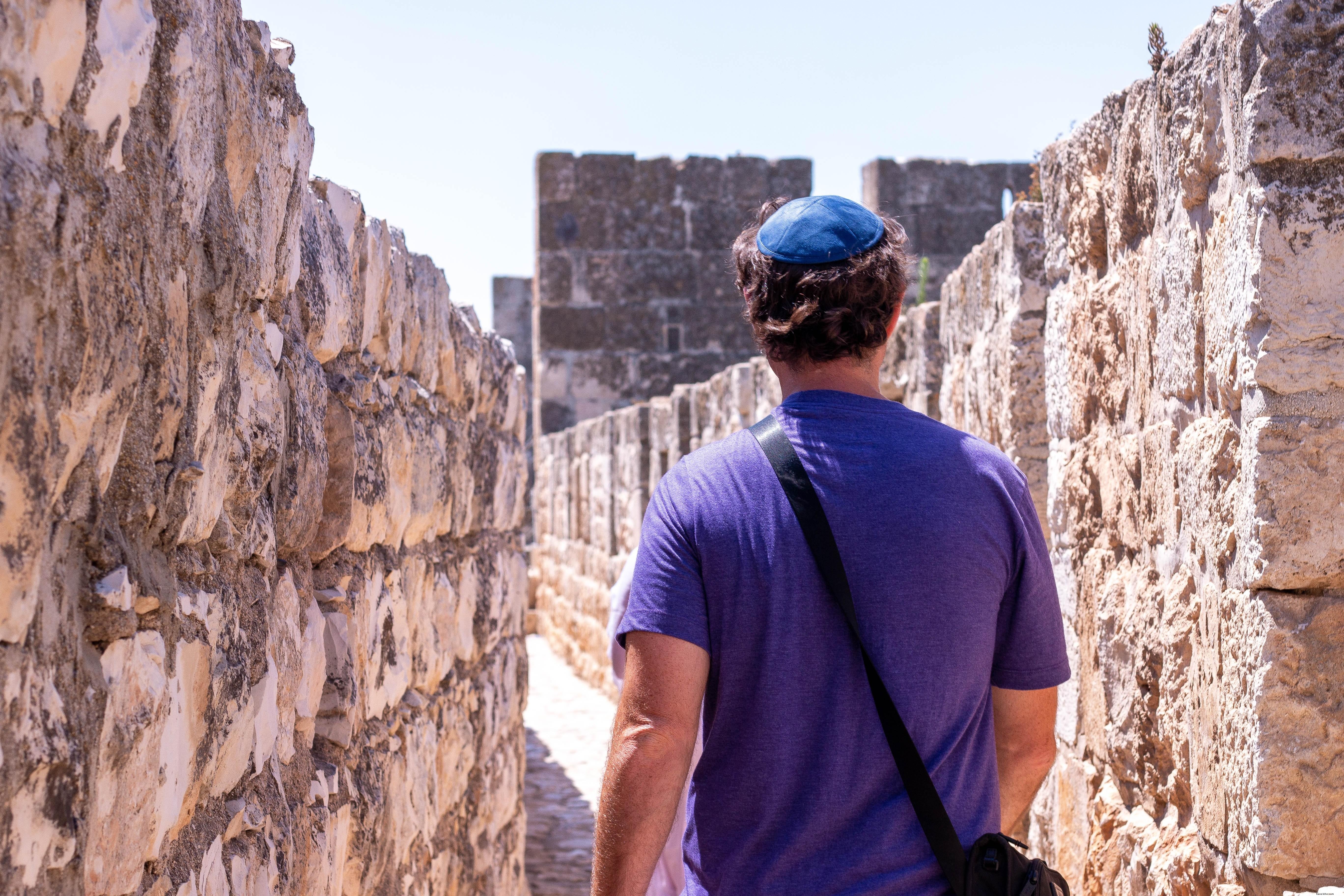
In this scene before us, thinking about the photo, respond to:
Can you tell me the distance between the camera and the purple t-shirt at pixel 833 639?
4.77ft

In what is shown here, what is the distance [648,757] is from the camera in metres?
1.50

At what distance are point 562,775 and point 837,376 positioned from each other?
545 centimetres

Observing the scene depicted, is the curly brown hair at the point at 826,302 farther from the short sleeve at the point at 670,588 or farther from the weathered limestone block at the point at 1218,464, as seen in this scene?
the weathered limestone block at the point at 1218,464

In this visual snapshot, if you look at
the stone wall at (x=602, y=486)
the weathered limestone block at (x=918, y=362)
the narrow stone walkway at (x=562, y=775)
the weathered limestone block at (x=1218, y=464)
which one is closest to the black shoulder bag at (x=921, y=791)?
the weathered limestone block at (x=1218, y=464)

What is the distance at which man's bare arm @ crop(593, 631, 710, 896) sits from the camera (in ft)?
4.91

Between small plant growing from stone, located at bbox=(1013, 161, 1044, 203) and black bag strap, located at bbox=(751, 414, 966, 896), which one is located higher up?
small plant growing from stone, located at bbox=(1013, 161, 1044, 203)

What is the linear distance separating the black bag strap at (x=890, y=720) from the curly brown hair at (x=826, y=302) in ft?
0.67

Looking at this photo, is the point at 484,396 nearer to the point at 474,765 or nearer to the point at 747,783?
the point at 474,765

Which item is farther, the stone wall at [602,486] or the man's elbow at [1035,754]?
the stone wall at [602,486]

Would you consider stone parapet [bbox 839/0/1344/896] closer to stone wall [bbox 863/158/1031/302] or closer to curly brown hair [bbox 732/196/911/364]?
curly brown hair [bbox 732/196/911/364]

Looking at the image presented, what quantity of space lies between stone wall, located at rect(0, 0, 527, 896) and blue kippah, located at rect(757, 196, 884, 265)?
642 mm

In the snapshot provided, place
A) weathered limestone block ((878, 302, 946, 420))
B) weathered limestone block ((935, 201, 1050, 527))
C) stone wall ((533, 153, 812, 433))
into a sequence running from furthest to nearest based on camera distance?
stone wall ((533, 153, 812, 433)) < weathered limestone block ((878, 302, 946, 420)) < weathered limestone block ((935, 201, 1050, 527))

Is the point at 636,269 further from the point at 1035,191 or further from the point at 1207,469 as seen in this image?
the point at 1207,469

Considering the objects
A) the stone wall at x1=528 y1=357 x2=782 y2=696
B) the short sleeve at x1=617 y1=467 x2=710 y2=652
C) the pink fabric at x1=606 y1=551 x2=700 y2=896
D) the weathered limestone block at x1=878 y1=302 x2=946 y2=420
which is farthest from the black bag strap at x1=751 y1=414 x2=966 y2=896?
the stone wall at x1=528 y1=357 x2=782 y2=696
